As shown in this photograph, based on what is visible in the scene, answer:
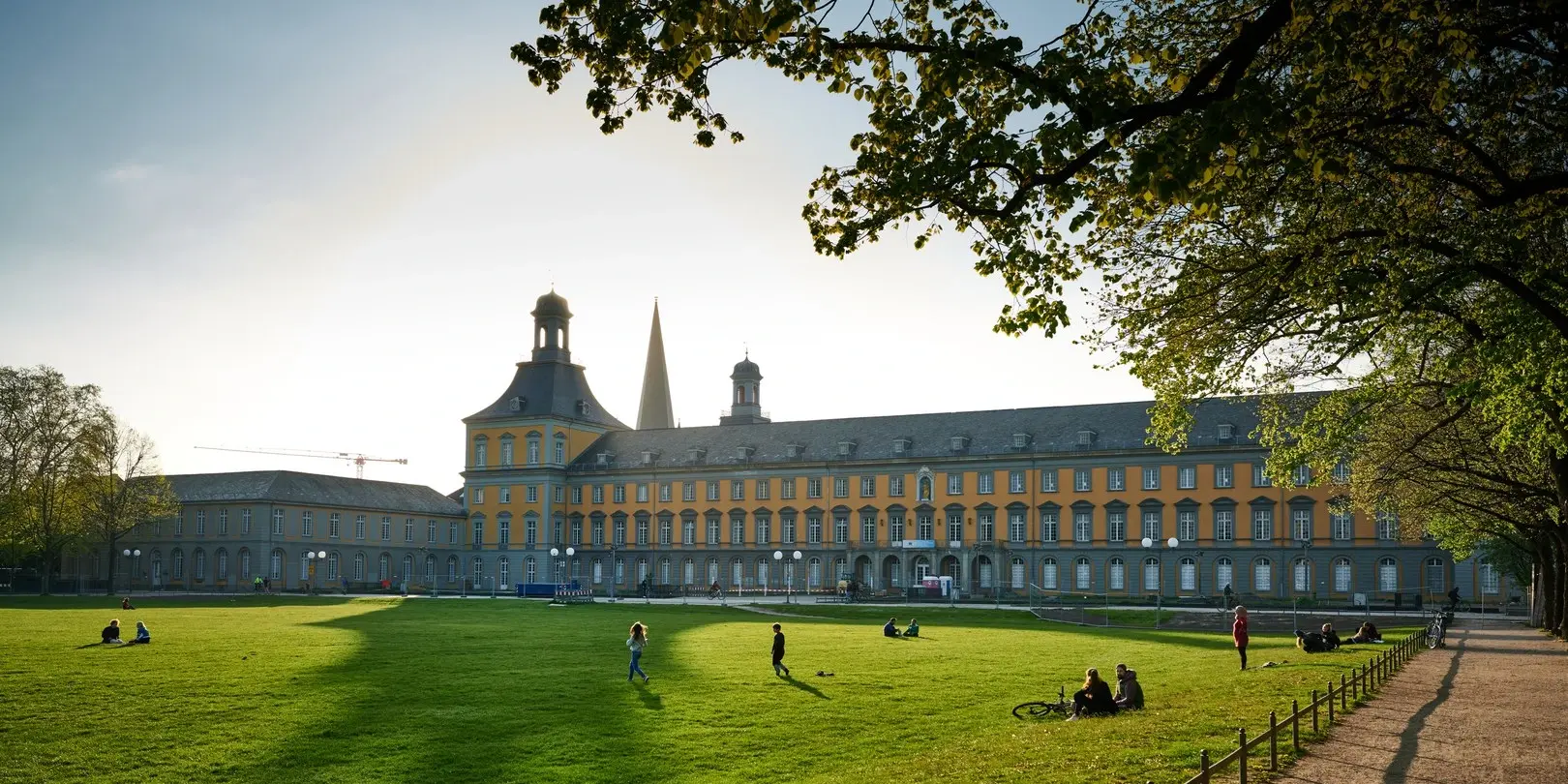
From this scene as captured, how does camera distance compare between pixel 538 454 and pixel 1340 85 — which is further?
pixel 538 454

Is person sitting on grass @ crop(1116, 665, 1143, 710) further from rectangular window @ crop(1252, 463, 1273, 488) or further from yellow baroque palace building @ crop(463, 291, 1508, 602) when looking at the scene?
rectangular window @ crop(1252, 463, 1273, 488)

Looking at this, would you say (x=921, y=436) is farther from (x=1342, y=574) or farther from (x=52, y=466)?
(x=52, y=466)

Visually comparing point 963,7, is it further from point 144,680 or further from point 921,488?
point 921,488

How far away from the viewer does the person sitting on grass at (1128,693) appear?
2264 cm

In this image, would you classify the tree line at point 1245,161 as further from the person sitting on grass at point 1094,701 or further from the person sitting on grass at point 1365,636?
the person sitting on grass at point 1365,636

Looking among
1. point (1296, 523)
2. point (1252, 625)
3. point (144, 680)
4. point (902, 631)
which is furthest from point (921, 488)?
point (144, 680)

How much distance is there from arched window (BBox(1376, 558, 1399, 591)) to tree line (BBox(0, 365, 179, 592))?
7416 cm

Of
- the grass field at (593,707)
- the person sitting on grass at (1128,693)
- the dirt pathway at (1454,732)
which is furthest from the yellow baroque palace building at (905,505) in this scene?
the person sitting on grass at (1128,693)

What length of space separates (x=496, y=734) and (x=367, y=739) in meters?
1.92

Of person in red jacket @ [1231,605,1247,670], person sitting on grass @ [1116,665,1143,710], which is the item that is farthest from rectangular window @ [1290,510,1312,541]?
person sitting on grass @ [1116,665,1143,710]

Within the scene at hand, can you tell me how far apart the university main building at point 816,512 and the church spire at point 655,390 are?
65.7 feet

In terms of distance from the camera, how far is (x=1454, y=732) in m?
19.2

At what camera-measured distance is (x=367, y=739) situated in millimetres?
19688

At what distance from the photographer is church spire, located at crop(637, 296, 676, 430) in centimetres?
13238
